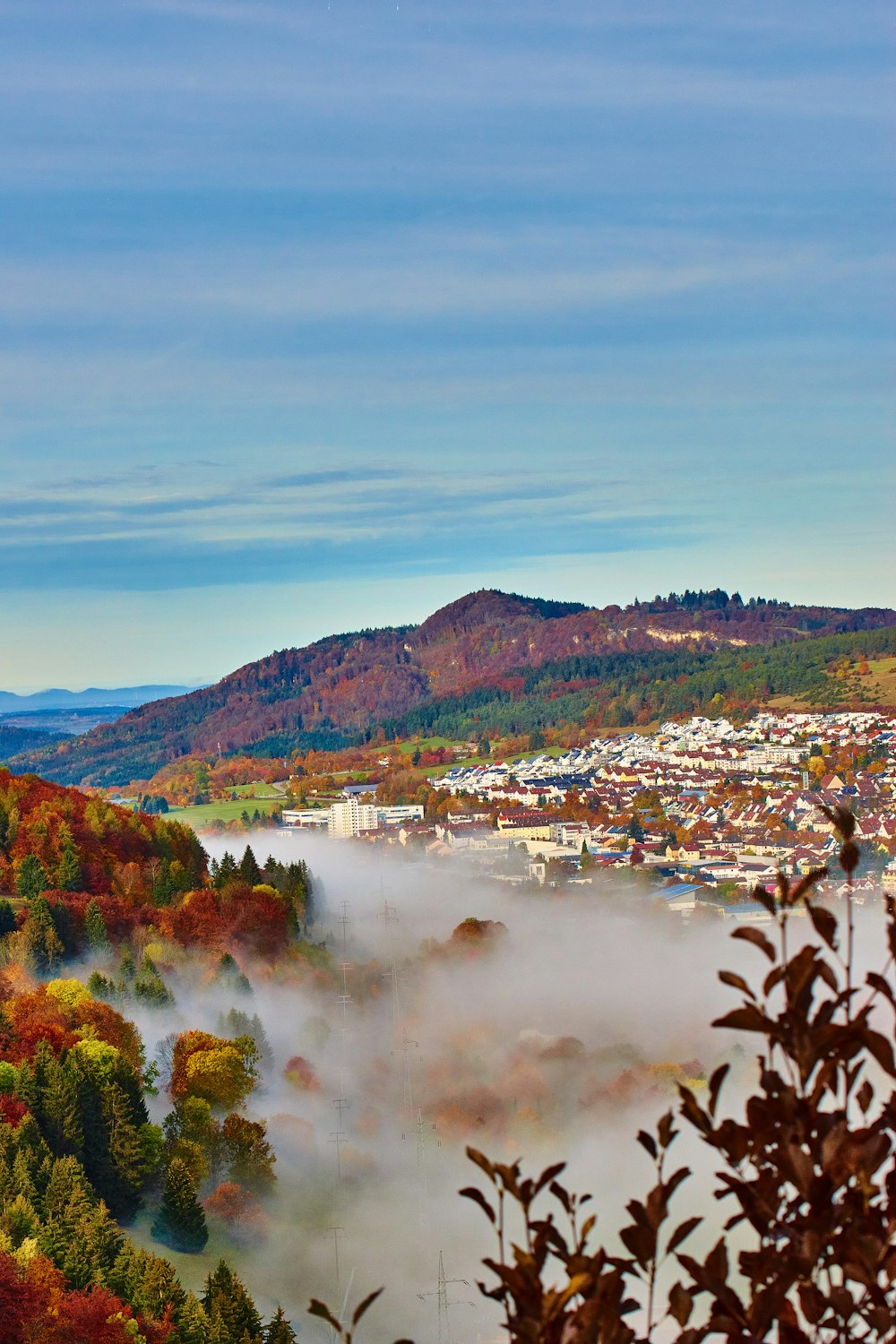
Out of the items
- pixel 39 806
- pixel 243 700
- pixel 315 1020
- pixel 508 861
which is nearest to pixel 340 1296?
pixel 315 1020

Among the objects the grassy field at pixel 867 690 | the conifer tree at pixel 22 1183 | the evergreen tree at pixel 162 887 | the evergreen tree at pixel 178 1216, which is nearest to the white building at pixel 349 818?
the grassy field at pixel 867 690

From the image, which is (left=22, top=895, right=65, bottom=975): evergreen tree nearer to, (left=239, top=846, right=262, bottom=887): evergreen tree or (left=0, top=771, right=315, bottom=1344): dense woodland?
(left=0, top=771, right=315, bottom=1344): dense woodland

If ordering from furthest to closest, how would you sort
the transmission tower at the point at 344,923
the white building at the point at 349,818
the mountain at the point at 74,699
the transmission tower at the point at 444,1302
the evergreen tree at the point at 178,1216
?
the mountain at the point at 74,699, the white building at the point at 349,818, the transmission tower at the point at 344,923, the evergreen tree at the point at 178,1216, the transmission tower at the point at 444,1302

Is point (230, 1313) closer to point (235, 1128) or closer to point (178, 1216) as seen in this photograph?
point (178, 1216)

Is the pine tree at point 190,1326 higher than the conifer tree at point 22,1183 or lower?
lower

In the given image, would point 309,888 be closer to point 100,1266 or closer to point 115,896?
point 115,896

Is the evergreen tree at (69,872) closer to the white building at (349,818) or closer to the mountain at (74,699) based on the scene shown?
the white building at (349,818)

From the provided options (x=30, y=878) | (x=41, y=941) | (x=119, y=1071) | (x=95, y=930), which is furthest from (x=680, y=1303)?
(x=30, y=878)
